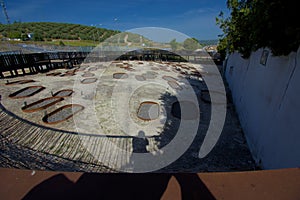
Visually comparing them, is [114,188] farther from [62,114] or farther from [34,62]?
[34,62]

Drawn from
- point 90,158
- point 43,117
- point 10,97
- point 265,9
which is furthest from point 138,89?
point 265,9

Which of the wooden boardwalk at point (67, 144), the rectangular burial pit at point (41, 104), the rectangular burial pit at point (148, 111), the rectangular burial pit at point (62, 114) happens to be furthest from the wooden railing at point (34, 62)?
the rectangular burial pit at point (148, 111)

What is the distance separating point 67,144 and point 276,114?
19.7 ft

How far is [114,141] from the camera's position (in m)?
5.04

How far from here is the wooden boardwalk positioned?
4160 millimetres

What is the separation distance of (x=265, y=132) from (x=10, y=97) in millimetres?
12110

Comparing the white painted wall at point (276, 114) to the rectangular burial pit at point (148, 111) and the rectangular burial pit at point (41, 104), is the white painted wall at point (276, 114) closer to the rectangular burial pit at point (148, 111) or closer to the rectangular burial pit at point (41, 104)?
the rectangular burial pit at point (148, 111)

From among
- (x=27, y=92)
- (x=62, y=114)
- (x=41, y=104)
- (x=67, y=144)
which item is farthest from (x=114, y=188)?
(x=27, y=92)

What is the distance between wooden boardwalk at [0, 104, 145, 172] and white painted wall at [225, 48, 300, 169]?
148 inches

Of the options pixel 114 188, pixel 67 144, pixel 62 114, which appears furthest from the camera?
pixel 62 114

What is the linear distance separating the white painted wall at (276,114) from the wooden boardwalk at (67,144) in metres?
3.76

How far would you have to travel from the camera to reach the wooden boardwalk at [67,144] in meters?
4.16

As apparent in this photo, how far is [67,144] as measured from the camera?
185 inches

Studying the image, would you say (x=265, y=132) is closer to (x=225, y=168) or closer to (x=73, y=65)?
(x=225, y=168)
